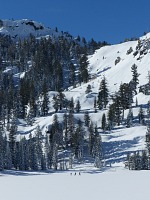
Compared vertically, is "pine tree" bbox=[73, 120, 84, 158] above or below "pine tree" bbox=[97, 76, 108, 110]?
below

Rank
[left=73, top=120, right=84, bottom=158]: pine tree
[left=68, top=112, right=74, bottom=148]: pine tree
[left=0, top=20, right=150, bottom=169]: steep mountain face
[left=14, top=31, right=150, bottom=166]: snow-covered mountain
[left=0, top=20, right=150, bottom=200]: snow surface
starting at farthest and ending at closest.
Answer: [left=68, top=112, right=74, bottom=148]: pine tree, [left=0, top=20, right=150, bottom=169]: steep mountain face, [left=73, top=120, right=84, bottom=158]: pine tree, [left=14, top=31, right=150, bottom=166]: snow-covered mountain, [left=0, top=20, right=150, bottom=200]: snow surface

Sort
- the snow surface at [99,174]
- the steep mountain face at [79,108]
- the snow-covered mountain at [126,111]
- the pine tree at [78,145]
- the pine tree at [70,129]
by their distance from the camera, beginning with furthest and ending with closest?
the pine tree at [70,129]
the steep mountain face at [79,108]
the pine tree at [78,145]
the snow-covered mountain at [126,111]
the snow surface at [99,174]

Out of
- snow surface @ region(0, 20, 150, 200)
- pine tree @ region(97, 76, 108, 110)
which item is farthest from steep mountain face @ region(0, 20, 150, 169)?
pine tree @ region(97, 76, 108, 110)

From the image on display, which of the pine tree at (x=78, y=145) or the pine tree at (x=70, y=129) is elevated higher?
the pine tree at (x=70, y=129)

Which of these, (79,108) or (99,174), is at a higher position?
(79,108)

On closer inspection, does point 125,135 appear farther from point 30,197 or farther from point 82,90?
point 30,197

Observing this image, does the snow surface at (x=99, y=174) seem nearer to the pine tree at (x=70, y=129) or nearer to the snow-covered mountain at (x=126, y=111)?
the snow-covered mountain at (x=126, y=111)

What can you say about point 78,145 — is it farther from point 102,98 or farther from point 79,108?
point 102,98

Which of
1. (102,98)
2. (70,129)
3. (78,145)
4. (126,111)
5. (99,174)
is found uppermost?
(102,98)

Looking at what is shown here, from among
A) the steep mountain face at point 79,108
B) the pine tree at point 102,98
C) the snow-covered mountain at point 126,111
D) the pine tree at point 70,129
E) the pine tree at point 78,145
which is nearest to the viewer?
the snow-covered mountain at point 126,111

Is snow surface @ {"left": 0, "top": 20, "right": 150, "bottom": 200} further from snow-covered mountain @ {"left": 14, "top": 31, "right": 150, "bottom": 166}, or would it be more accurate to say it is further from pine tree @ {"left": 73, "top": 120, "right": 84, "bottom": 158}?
pine tree @ {"left": 73, "top": 120, "right": 84, "bottom": 158}

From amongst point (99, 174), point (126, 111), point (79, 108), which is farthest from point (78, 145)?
point (99, 174)

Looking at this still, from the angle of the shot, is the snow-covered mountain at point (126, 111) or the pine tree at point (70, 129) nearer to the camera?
the snow-covered mountain at point (126, 111)

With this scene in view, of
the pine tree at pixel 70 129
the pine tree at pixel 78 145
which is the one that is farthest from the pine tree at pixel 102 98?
the pine tree at pixel 78 145
